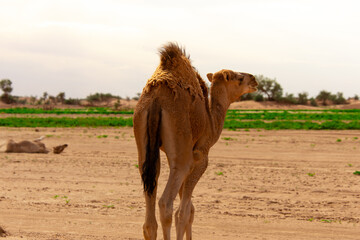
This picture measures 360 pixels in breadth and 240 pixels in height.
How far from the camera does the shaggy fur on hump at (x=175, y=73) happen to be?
629 centimetres

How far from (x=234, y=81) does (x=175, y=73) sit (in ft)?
5.26

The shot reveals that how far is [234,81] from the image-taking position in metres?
7.85

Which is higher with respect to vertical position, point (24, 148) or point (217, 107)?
point (217, 107)

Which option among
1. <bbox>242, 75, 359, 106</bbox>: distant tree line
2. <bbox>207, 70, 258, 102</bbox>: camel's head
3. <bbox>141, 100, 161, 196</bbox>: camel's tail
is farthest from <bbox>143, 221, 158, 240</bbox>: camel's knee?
<bbox>242, 75, 359, 106</bbox>: distant tree line

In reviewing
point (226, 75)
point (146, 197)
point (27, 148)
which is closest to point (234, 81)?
point (226, 75)

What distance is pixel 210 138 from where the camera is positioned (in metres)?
6.77

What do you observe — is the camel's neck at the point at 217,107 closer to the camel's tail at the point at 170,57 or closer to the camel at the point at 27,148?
the camel's tail at the point at 170,57

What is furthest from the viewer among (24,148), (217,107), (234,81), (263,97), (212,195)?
(263,97)

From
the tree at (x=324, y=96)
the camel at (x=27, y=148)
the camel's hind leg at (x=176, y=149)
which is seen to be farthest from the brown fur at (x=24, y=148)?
the tree at (x=324, y=96)

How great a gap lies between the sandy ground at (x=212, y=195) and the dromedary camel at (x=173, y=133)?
206 centimetres

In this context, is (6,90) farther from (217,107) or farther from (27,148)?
(217,107)

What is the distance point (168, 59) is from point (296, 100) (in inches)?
3562

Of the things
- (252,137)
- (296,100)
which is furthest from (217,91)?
(296,100)

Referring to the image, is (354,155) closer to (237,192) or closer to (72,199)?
(237,192)
